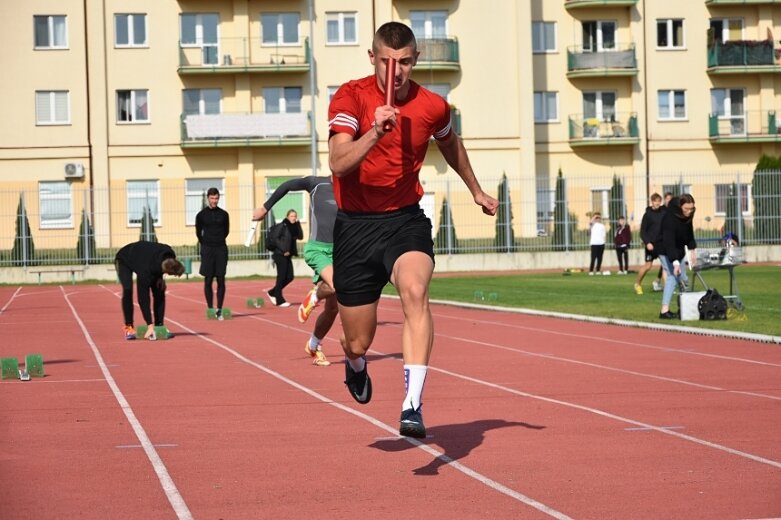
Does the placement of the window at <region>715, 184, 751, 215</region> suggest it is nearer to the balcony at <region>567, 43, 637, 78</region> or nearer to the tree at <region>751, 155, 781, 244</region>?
the tree at <region>751, 155, 781, 244</region>

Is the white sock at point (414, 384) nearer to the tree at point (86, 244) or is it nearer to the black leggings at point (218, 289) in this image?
the black leggings at point (218, 289)

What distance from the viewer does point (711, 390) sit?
37.8ft

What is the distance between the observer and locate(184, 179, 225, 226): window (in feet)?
147

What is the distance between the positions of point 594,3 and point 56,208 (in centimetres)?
2598

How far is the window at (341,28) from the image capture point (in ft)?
183

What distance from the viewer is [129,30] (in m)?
54.1

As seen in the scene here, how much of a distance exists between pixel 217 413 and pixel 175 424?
706mm

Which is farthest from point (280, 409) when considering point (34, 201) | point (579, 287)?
point (34, 201)

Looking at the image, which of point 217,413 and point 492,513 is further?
point 217,413

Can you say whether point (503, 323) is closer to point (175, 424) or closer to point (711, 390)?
point (711, 390)

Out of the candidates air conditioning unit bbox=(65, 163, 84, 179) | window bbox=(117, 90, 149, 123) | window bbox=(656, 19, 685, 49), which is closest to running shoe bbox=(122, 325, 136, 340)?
air conditioning unit bbox=(65, 163, 84, 179)

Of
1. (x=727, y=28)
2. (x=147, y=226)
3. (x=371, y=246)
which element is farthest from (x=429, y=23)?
(x=371, y=246)

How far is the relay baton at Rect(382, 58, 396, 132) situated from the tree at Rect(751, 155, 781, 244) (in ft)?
128

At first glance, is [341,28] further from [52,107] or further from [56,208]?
[56,208]
